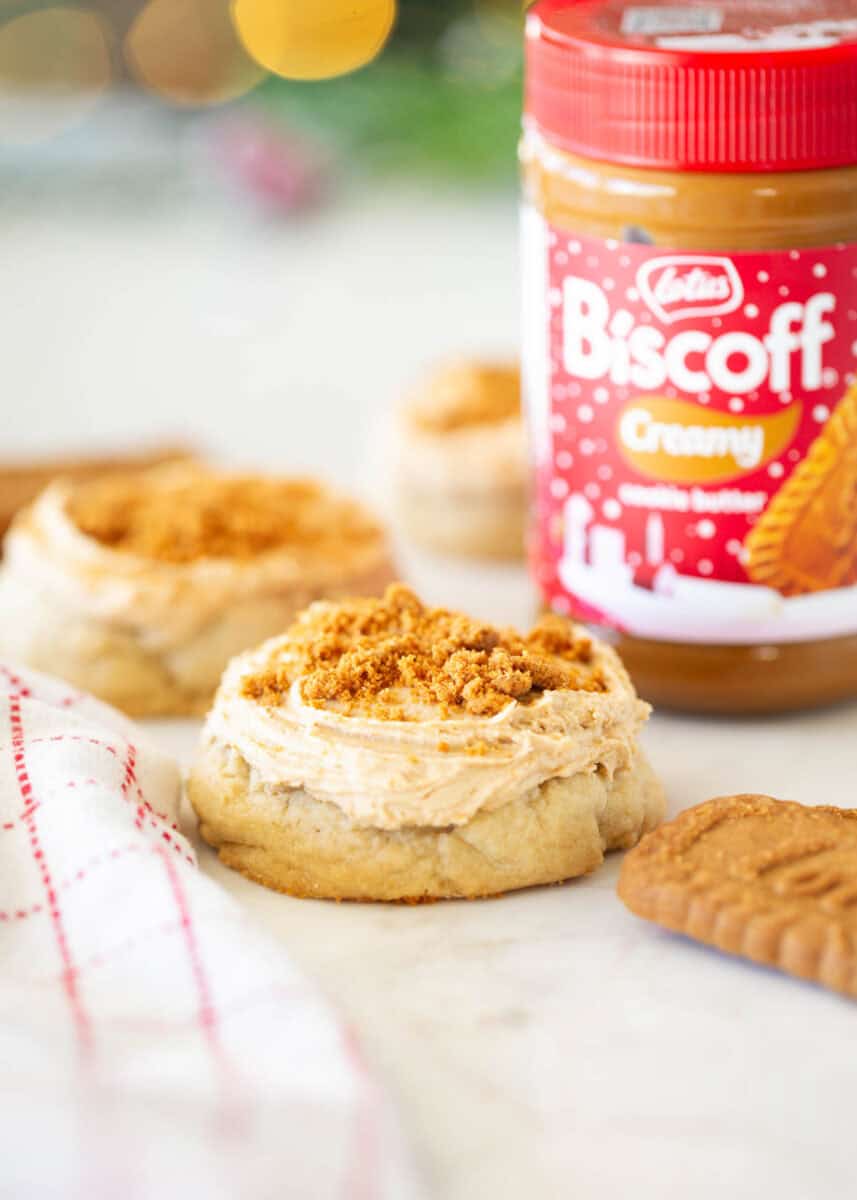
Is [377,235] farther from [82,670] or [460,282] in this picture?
[82,670]

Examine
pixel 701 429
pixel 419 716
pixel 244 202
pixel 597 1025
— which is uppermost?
pixel 701 429

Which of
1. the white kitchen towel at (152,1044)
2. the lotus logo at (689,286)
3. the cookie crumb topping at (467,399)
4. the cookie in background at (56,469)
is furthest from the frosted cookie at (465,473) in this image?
the white kitchen towel at (152,1044)

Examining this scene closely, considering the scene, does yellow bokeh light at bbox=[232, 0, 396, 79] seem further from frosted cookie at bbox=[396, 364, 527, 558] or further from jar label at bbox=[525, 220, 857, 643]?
jar label at bbox=[525, 220, 857, 643]

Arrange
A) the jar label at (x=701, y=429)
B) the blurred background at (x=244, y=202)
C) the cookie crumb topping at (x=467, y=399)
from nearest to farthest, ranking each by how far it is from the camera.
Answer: the jar label at (x=701, y=429) → the cookie crumb topping at (x=467, y=399) → the blurred background at (x=244, y=202)

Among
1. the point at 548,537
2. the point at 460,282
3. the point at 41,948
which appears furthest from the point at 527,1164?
the point at 460,282

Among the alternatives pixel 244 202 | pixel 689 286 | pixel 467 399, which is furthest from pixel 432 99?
pixel 689 286

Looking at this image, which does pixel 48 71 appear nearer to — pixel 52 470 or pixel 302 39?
pixel 302 39

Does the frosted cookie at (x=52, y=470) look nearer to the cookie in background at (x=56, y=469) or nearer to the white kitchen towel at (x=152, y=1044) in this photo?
the cookie in background at (x=56, y=469)
